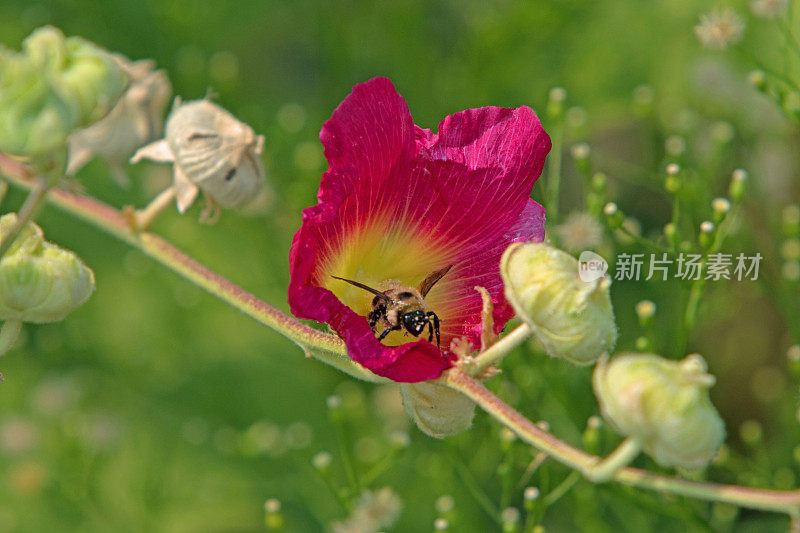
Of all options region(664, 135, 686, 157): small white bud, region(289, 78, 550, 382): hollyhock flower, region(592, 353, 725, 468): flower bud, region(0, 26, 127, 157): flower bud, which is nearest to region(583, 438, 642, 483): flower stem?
region(592, 353, 725, 468): flower bud

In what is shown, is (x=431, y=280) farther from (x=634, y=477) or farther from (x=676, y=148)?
(x=676, y=148)

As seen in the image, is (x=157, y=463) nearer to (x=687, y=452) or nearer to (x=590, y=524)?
(x=590, y=524)

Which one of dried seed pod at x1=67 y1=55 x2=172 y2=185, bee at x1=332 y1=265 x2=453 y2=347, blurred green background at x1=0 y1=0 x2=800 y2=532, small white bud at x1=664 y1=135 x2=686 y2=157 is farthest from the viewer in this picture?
blurred green background at x1=0 y1=0 x2=800 y2=532

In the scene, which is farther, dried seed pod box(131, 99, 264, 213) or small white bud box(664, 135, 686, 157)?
small white bud box(664, 135, 686, 157)

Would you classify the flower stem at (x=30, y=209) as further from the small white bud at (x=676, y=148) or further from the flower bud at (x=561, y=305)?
the small white bud at (x=676, y=148)

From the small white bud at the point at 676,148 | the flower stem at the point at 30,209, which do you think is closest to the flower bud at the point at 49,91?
the flower stem at the point at 30,209

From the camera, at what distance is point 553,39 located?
107 inches

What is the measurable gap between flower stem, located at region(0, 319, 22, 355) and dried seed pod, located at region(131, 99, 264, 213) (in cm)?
33

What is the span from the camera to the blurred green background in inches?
99.7

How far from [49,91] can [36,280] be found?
0.90ft

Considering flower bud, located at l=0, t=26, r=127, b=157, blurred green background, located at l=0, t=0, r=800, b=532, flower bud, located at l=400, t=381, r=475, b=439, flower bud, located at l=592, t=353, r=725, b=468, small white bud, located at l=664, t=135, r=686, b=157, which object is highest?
flower bud, located at l=0, t=26, r=127, b=157

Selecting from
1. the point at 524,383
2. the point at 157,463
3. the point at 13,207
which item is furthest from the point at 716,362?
the point at 13,207

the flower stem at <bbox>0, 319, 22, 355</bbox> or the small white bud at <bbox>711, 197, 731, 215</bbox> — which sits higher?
the small white bud at <bbox>711, 197, 731, 215</bbox>

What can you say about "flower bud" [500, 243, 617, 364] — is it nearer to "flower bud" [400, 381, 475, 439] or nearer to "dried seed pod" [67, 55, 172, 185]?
"flower bud" [400, 381, 475, 439]
